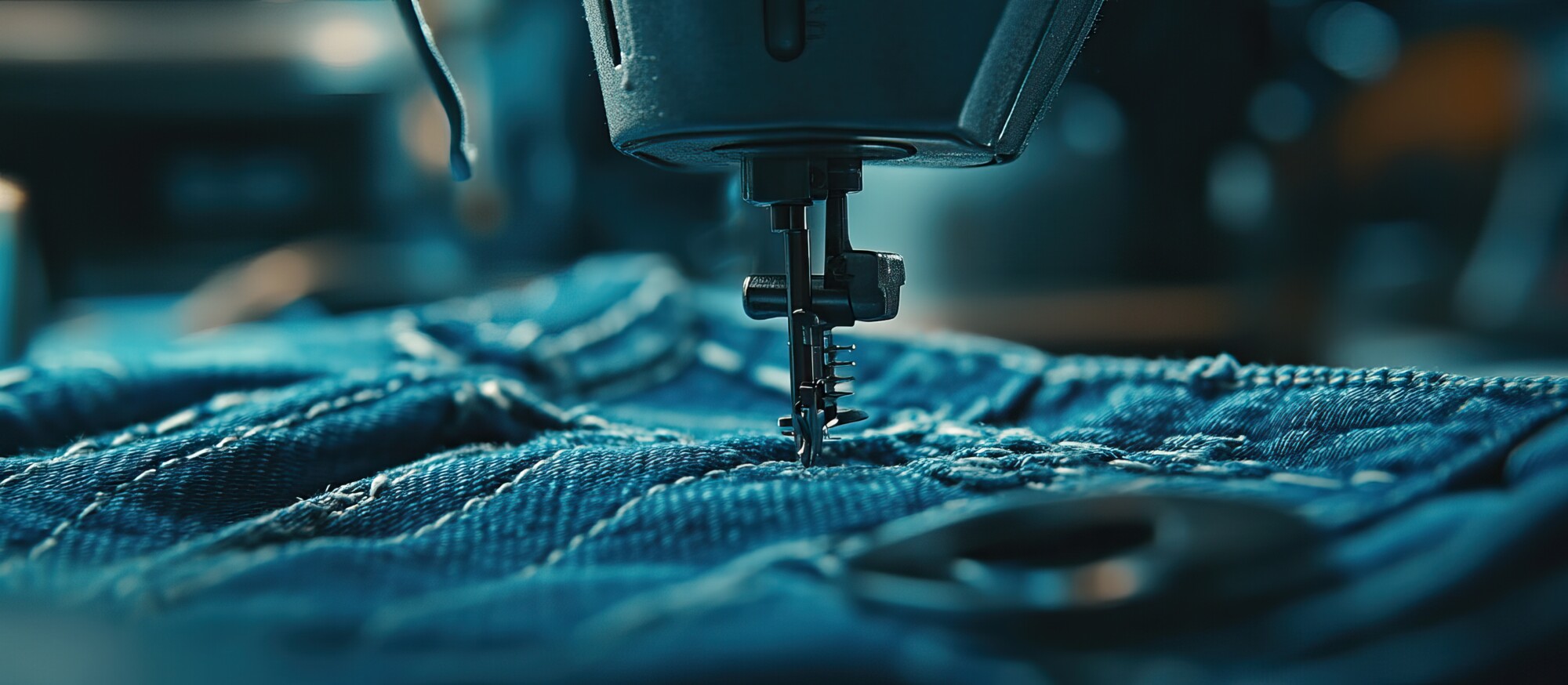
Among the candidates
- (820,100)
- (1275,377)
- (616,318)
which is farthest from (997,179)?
(820,100)

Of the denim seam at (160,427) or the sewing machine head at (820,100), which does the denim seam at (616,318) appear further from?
the sewing machine head at (820,100)

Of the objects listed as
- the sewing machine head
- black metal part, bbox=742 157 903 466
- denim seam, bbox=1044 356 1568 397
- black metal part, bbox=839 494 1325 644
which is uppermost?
the sewing machine head

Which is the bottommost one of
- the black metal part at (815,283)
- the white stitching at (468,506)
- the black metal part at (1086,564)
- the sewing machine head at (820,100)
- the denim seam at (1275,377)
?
the white stitching at (468,506)

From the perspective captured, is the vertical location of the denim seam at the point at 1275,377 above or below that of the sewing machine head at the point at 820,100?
below

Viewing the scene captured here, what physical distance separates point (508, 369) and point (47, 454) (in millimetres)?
257

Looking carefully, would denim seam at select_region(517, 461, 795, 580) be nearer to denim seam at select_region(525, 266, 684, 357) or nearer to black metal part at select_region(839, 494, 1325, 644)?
black metal part at select_region(839, 494, 1325, 644)

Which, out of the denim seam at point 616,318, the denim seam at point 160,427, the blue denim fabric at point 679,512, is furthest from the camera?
the denim seam at point 616,318

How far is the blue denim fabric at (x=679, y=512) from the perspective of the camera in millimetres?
211

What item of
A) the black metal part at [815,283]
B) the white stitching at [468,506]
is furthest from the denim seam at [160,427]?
the black metal part at [815,283]

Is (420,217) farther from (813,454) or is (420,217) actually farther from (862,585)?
(862,585)

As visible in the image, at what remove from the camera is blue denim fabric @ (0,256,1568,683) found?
0.21 metres

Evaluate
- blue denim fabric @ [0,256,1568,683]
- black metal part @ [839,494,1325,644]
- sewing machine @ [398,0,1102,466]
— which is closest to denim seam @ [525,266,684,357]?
blue denim fabric @ [0,256,1568,683]

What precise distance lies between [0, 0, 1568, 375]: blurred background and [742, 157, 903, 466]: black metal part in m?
0.97

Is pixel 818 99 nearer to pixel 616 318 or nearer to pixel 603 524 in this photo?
pixel 603 524
